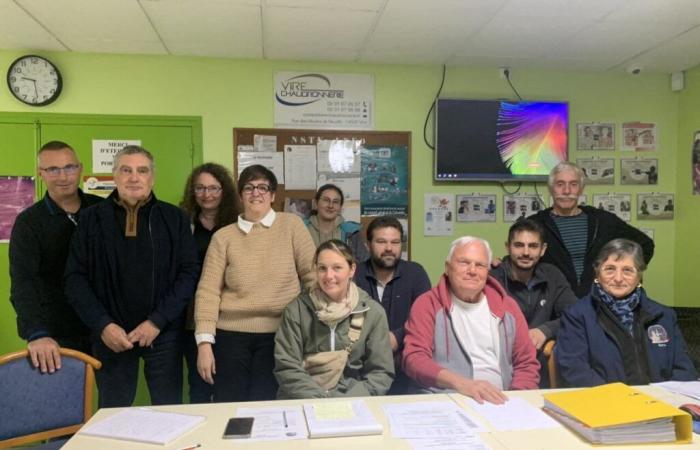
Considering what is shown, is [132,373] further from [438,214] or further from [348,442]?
[438,214]

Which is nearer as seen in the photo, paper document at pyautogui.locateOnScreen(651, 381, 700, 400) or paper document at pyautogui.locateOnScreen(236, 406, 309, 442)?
paper document at pyautogui.locateOnScreen(236, 406, 309, 442)

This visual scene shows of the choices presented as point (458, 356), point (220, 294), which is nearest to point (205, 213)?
point (220, 294)

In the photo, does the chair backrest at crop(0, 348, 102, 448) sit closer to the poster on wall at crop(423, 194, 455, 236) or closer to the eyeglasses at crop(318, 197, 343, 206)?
the eyeglasses at crop(318, 197, 343, 206)

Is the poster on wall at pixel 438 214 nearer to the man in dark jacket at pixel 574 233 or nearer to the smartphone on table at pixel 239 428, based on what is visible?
the man in dark jacket at pixel 574 233

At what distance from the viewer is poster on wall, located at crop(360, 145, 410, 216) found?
3748 millimetres

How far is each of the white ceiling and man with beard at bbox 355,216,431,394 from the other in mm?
1263

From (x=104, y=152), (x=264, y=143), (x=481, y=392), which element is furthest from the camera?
(x=264, y=143)

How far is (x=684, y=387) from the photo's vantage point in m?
1.76

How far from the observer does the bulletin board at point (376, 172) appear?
3689 millimetres

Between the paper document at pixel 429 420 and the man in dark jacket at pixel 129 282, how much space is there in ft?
3.48

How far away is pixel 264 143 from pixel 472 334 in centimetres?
227

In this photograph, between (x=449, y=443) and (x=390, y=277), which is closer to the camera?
(x=449, y=443)

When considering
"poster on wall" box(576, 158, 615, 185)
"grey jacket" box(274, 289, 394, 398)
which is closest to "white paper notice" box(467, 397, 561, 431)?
"grey jacket" box(274, 289, 394, 398)

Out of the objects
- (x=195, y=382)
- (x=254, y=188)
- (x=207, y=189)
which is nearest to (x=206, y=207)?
(x=207, y=189)
